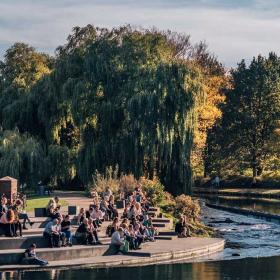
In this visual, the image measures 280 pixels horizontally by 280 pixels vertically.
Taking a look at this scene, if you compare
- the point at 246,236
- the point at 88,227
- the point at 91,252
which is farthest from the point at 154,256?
the point at 246,236

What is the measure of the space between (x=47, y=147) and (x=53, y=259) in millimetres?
25181

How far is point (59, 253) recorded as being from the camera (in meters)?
29.3

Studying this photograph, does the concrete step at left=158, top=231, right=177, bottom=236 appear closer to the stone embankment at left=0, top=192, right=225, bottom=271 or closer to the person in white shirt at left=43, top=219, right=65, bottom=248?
the stone embankment at left=0, top=192, right=225, bottom=271

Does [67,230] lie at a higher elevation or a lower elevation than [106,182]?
lower

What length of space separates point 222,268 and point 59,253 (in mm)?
6059

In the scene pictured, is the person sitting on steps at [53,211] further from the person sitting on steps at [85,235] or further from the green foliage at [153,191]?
the green foliage at [153,191]

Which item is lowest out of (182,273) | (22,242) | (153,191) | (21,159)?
(182,273)

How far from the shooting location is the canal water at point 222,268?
1051 inches

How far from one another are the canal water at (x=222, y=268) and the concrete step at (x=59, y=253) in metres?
1.33

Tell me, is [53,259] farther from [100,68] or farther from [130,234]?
[100,68]

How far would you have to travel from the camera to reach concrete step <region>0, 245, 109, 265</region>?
92.2 feet

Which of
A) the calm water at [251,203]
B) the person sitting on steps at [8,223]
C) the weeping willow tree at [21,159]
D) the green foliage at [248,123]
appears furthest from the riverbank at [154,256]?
the green foliage at [248,123]

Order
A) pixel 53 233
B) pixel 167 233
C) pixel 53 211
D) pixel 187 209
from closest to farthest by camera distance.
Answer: pixel 53 233, pixel 53 211, pixel 167 233, pixel 187 209

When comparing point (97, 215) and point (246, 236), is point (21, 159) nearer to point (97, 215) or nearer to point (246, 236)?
point (246, 236)
